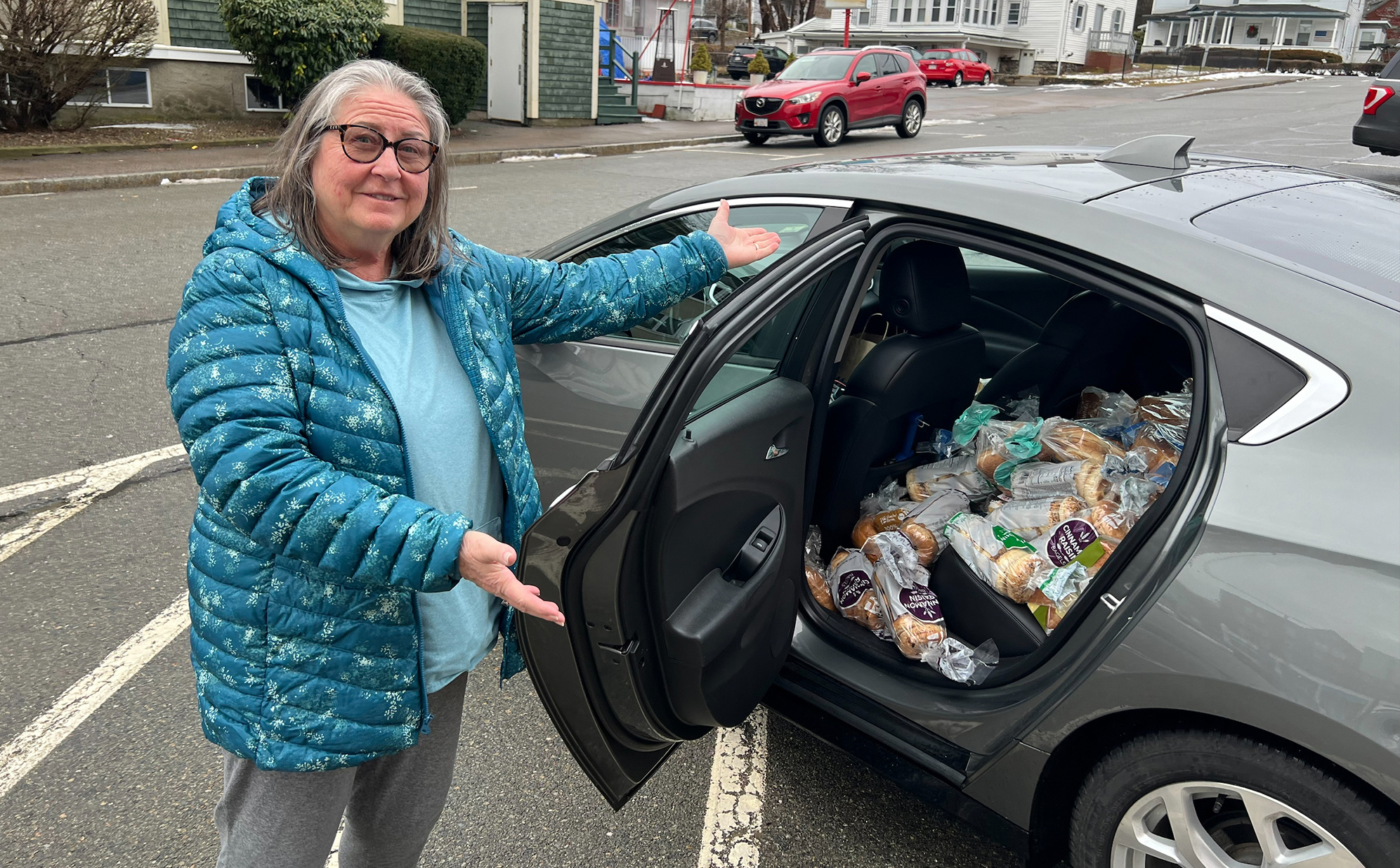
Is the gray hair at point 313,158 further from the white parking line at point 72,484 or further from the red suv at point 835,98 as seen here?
the red suv at point 835,98

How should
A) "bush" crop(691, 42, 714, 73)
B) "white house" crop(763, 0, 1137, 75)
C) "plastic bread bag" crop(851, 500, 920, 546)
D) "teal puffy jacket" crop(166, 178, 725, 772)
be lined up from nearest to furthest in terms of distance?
"teal puffy jacket" crop(166, 178, 725, 772), "plastic bread bag" crop(851, 500, 920, 546), "bush" crop(691, 42, 714, 73), "white house" crop(763, 0, 1137, 75)

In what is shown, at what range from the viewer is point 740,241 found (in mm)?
2324

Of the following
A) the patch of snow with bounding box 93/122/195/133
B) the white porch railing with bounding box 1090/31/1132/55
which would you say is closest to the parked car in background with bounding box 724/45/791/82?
the white porch railing with bounding box 1090/31/1132/55

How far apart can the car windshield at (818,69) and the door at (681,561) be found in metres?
16.5

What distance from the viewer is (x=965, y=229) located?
7.14ft

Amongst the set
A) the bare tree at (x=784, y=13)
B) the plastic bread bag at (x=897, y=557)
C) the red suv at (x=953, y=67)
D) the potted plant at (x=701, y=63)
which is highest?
the bare tree at (x=784, y=13)

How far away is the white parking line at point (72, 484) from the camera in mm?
3686

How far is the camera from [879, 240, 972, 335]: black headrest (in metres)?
2.68

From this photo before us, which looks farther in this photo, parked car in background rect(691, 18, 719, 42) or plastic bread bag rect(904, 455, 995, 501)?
parked car in background rect(691, 18, 719, 42)

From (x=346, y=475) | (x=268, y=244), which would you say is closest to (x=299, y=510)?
(x=346, y=475)

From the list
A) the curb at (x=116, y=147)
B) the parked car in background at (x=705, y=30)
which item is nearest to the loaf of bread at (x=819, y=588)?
the curb at (x=116, y=147)

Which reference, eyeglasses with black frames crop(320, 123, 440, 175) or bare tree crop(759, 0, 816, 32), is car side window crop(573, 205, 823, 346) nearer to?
eyeglasses with black frames crop(320, 123, 440, 175)

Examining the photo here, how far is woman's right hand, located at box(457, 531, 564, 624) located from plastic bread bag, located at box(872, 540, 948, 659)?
121cm

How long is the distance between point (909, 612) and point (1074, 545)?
43 cm
